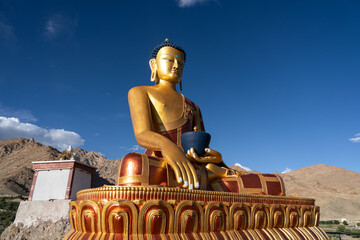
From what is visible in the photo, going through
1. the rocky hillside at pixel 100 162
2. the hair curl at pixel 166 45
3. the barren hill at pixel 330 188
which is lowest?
the hair curl at pixel 166 45

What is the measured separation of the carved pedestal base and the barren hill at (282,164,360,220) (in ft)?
93.6

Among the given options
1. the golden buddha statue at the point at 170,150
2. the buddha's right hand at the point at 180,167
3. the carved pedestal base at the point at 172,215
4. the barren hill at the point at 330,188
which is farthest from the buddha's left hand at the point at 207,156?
the barren hill at the point at 330,188

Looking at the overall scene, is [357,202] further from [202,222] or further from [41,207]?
[202,222]

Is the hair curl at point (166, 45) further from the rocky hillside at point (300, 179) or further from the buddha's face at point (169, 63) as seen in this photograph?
the rocky hillside at point (300, 179)

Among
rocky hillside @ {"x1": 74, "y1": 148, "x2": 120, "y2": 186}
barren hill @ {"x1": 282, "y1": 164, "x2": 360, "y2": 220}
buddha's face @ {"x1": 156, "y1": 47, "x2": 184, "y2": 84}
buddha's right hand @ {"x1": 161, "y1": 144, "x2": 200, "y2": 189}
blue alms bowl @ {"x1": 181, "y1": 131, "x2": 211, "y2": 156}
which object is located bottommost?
buddha's right hand @ {"x1": 161, "y1": 144, "x2": 200, "y2": 189}

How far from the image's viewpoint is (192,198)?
2.55 meters

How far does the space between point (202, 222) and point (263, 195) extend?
96 centimetres

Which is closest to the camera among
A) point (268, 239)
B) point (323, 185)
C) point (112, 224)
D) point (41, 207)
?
point (112, 224)

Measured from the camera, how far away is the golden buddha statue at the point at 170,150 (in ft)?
9.43

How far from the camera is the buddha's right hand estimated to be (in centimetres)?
279

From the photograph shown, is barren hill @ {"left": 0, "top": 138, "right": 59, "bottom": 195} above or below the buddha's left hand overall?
above

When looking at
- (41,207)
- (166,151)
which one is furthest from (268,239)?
(41,207)

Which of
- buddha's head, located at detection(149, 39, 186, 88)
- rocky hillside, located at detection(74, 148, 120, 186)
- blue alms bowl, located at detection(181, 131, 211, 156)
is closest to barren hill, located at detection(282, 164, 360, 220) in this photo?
buddha's head, located at detection(149, 39, 186, 88)

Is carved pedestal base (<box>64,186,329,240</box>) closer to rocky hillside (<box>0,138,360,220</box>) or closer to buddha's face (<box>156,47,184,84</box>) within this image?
buddha's face (<box>156,47,184,84</box>)
